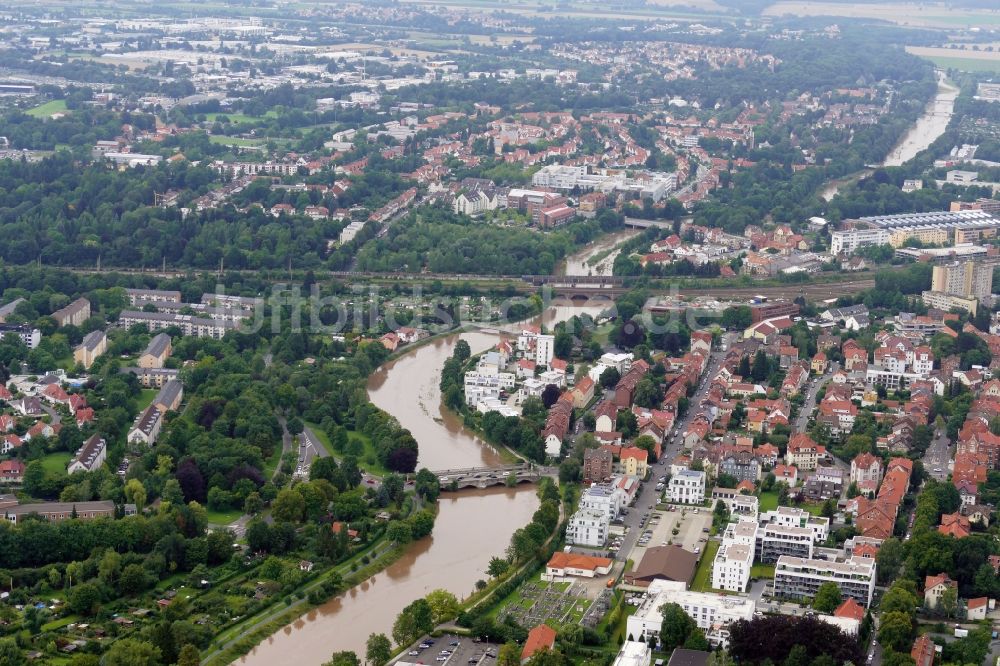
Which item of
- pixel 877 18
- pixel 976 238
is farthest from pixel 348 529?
pixel 877 18

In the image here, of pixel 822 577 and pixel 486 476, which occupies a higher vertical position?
pixel 822 577

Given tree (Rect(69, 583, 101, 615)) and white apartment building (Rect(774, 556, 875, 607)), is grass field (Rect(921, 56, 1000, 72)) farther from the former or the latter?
tree (Rect(69, 583, 101, 615))

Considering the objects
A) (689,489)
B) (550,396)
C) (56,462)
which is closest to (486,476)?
(689,489)

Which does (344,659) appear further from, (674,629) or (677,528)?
(677,528)

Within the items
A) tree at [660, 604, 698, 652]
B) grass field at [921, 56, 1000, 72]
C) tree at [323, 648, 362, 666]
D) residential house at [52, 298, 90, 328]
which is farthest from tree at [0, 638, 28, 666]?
grass field at [921, 56, 1000, 72]

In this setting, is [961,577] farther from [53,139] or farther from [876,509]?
[53,139]
